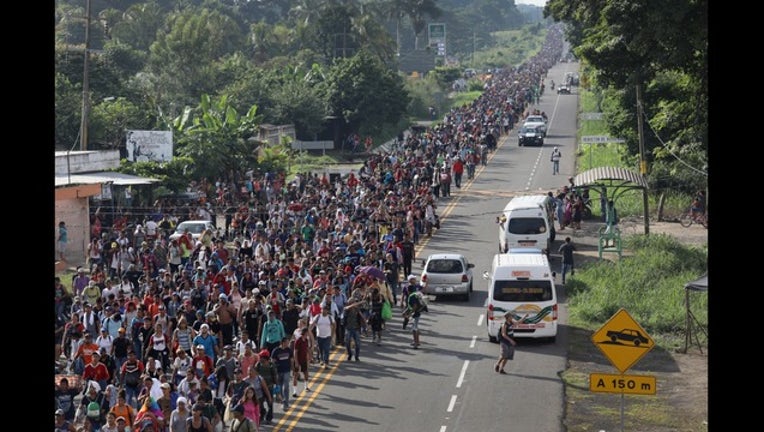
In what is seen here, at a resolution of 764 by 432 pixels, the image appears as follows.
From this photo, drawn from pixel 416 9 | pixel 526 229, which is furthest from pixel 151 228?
pixel 416 9

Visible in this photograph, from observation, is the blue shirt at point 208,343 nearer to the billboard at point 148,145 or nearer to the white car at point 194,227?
the white car at point 194,227

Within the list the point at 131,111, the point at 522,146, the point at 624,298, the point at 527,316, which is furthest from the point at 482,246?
the point at 522,146

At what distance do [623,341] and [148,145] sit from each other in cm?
3754

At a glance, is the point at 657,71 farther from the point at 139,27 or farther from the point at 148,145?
the point at 139,27

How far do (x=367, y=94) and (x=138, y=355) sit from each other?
177ft

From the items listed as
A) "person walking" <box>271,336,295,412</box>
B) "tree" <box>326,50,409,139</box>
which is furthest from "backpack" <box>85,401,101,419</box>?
"tree" <box>326,50,409,139</box>

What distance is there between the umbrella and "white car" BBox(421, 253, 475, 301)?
8.63 feet

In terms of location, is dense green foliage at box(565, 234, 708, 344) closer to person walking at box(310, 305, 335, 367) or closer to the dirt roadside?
the dirt roadside

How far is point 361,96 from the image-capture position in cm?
7838

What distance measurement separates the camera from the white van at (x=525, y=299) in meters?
29.0

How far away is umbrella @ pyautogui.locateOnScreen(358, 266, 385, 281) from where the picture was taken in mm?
31406

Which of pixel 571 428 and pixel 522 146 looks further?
pixel 522 146
